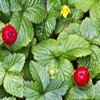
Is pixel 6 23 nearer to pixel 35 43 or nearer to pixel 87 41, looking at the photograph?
pixel 35 43

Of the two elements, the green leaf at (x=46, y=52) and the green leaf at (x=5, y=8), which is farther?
the green leaf at (x=5, y=8)

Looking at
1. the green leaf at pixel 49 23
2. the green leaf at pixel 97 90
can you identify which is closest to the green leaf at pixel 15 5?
the green leaf at pixel 49 23

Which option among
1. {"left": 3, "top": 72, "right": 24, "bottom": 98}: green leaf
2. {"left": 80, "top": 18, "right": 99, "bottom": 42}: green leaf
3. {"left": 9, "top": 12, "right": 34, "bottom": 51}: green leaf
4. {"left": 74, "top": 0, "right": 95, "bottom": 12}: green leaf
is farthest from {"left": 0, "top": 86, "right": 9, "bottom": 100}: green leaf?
{"left": 74, "top": 0, "right": 95, "bottom": 12}: green leaf

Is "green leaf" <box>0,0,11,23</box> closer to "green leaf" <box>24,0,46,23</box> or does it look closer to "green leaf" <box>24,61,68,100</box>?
"green leaf" <box>24,0,46,23</box>

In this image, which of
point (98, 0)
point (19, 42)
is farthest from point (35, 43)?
point (98, 0)

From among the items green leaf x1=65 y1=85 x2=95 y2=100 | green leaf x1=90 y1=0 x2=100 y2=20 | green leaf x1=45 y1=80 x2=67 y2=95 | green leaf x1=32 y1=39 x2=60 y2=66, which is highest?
green leaf x1=90 y1=0 x2=100 y2=20

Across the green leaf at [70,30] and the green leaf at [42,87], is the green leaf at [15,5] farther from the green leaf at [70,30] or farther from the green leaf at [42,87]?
the green leaf at [42,87]
